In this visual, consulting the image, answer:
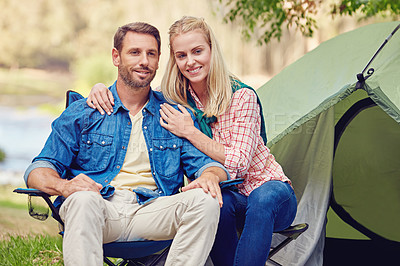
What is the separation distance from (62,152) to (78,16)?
12546 mm

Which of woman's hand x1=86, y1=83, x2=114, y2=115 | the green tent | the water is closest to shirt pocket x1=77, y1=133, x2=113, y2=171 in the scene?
woman's hand x1=86, y1=83, x2=114, y2=115

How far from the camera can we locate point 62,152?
229cm

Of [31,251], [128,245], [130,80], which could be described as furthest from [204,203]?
[31,251]

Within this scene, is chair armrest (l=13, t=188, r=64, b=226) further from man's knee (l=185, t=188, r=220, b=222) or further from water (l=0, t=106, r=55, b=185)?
water (l=0, t=106, r=55, b=185)

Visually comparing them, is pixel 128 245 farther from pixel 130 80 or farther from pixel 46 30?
pixel 46 30

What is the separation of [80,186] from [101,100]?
471mm

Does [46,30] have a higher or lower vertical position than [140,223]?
higher

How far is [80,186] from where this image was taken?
2.09 meters

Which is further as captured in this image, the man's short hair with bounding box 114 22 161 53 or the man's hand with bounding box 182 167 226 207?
the man's short hair with bounding box 114 22 161 53

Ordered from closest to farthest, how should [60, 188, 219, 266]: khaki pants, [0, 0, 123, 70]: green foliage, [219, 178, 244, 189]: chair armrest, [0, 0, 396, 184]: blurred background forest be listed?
[60, 188, 219, 266]: khaki pants
[219, 178, 244, 189]: chair armrest
[0, 0, 396, 184]: blurred background forest
[0, 0, 123, 70]: green foliage

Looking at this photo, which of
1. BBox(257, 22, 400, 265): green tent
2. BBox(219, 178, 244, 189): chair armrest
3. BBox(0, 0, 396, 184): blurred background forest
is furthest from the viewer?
BBox(0, 0, 396, 184): blurred background forest

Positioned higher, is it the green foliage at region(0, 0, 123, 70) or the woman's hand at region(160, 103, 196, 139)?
the green foliage at region(0, 0, 123, 70)

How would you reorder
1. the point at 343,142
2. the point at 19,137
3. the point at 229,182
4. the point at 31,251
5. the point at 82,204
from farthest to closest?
the point at 19,137
the point at 343,142
the point at 31,251
the point at 229,182
the point at 82,204

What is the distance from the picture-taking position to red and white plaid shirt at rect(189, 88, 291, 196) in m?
2.32
